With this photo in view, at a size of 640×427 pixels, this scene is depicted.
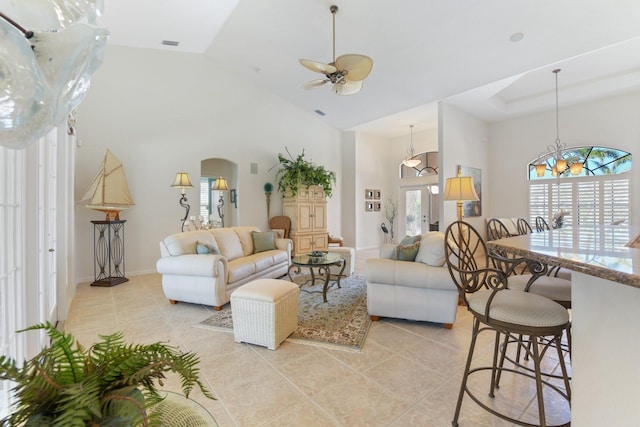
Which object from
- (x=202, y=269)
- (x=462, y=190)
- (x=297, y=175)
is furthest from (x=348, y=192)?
(x=202, y=269)

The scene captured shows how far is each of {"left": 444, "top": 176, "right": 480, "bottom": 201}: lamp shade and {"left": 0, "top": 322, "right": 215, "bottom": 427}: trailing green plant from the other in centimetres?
353

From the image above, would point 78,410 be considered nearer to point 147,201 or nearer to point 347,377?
point 347,377

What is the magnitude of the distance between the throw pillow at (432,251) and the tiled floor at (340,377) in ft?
2.28

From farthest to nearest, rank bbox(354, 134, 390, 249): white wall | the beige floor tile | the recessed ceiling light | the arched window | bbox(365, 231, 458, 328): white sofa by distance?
bbox(354, 134, 390, 249): white wall → the arched window → the recessed ceiling light → bbox(365, 231, 458, 328): white sofa → the beige floor tile

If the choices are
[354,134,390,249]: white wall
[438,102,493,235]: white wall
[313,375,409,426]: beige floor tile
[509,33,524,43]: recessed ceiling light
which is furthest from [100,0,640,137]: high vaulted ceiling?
[313,375,409,426]: beige floor tile

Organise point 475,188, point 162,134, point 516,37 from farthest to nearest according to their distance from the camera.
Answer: point 475,188, point 162,134, point 516,37

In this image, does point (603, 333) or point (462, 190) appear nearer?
point (603, 333)

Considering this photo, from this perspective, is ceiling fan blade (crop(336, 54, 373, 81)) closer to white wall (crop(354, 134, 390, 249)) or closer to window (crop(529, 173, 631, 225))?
white wall (crop(354, 134, 390, 249))

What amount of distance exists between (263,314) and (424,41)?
453cm

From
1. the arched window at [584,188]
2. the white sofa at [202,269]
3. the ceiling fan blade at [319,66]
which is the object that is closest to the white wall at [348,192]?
the white sofa at [202,269]

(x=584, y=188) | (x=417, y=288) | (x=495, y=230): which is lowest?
(x=417, y=288)

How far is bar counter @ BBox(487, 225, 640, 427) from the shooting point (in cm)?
96

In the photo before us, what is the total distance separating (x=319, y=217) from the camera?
725 centimetres

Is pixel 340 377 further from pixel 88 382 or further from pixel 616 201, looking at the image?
pixel 616 201
